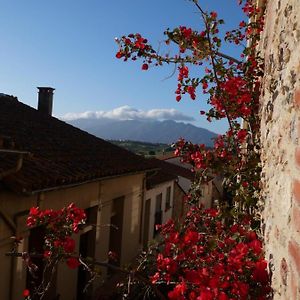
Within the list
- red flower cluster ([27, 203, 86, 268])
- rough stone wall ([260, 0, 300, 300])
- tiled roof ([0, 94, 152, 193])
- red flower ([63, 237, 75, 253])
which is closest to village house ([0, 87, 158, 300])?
tiled roof ([0, 94, 152, 193])

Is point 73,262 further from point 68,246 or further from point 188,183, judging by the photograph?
point 188,183

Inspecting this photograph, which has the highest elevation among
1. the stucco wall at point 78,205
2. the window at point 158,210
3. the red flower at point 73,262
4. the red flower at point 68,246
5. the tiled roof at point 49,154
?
the tiled roof at point 49,154

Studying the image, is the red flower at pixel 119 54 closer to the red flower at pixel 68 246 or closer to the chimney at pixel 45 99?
the red flower at pixel 68 246

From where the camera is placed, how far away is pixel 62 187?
21.8 feet

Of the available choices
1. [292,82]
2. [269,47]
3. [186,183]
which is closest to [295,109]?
[292,82]

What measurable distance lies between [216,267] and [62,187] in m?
4.11

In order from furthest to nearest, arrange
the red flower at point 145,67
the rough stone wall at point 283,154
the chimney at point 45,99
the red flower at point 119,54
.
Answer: the chimney at point 45,99
the red flower at point 145,67
the red flower at point 119,54
the rough stone wall at point 283,154

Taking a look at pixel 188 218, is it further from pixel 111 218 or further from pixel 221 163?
pixel 111 218

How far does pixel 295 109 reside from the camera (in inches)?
91.8

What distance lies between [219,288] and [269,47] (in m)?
2.17

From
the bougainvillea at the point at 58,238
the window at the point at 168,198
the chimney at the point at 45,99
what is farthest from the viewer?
the window at the point at 168,198

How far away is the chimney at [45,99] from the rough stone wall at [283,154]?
1376 centimetres

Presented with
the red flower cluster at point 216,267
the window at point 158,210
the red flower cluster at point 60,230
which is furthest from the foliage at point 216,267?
the window at point 158,210

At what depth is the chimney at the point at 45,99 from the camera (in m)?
16.5
